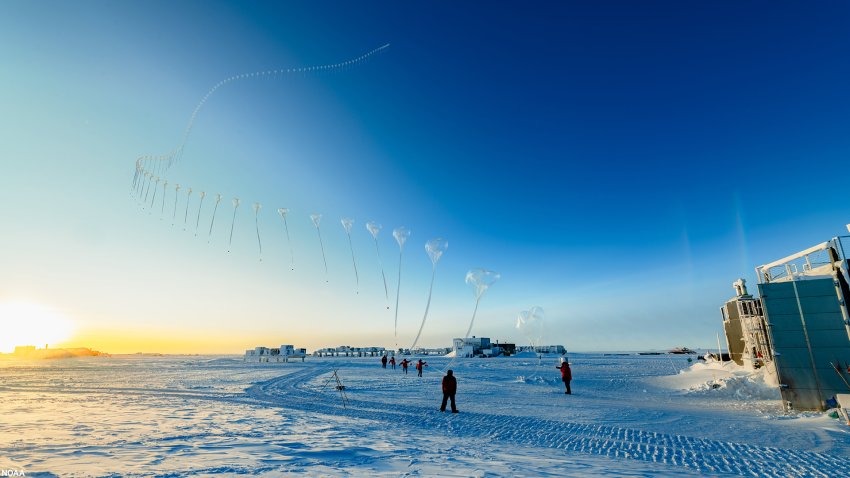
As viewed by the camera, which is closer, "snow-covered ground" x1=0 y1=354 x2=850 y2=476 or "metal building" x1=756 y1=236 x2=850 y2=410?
"snow-covered ground" x1=0 y1=354 x2=850 y2=476

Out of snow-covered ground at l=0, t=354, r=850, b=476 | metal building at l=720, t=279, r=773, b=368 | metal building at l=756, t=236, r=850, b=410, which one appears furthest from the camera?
metal building at l=720, t=279, r=773, b=368

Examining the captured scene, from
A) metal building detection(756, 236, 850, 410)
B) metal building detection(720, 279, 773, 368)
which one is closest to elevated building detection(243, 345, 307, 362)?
metal building detection(720, 279, 773, 368)

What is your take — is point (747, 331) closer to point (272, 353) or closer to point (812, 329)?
point (812, 329)

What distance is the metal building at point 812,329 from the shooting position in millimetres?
14898

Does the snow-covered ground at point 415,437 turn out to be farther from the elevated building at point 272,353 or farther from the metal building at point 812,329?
the elevated building at point 272,353

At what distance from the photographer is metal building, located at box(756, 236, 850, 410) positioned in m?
14.9

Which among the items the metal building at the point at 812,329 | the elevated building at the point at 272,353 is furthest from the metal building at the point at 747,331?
the elevated building at the point at 272,353

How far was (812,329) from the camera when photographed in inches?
613

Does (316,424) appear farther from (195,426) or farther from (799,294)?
(799,294)

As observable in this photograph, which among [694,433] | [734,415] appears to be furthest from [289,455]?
[734,415]

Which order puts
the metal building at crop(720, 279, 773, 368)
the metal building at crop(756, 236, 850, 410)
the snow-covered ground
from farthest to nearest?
the metal building at crop(720, 279, 773, 368), the metal building at crop(756, 236, 850, 410), the snow-covered ground

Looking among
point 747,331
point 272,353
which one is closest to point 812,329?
point 747,331

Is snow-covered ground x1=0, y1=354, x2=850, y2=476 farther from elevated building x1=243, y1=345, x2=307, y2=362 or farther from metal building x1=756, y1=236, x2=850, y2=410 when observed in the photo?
elevated building x1=243, y1=345, x2=307, y2=362

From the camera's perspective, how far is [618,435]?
1110cm
